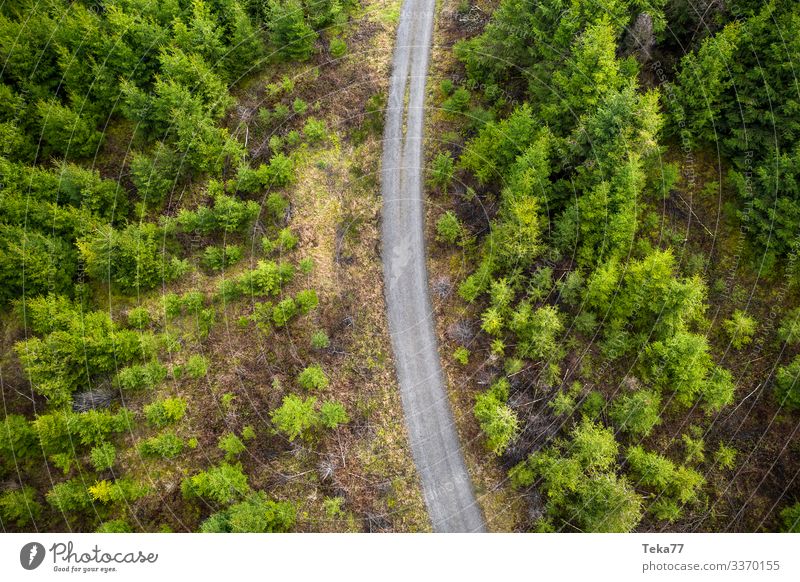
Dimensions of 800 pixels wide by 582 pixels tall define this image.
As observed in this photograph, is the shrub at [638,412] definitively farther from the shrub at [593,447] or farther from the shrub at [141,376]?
the shrub at [141,376]

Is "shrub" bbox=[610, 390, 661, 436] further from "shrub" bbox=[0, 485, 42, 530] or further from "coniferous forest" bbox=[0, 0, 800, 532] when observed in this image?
"shrub" bbox=[0, 485, 42, 530]

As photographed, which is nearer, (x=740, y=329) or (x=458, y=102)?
(x=740, y=329)

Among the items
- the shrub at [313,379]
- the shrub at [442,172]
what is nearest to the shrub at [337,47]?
the shrub at [442,172]

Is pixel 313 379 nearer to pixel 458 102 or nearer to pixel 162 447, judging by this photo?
pixel 162 447

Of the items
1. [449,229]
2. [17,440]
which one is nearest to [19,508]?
[17,440]

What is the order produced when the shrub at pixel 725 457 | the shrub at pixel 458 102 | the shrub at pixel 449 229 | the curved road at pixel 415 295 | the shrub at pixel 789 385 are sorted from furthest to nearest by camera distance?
the shrub at pixel 458 102, the shrub at pixel 449 229, the curved road at pixel 415 295, the shrub at pixel 725 457, the shrub at pixel 789 385

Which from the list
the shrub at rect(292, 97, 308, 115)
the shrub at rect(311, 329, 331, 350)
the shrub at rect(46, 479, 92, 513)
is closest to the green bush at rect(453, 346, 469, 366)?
the shrub at rect(311, 329, 331, 350)
